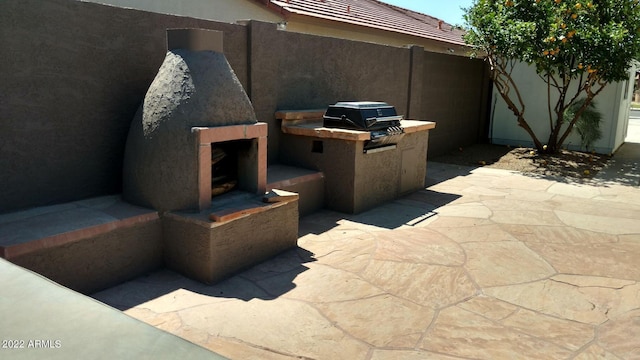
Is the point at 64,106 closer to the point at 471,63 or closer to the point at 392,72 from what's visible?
the point at 392,72

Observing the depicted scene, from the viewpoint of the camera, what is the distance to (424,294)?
4324 mm

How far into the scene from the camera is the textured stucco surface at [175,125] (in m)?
4.51

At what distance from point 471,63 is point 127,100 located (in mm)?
10176

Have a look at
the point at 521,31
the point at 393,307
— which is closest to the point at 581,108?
the point at 521,31

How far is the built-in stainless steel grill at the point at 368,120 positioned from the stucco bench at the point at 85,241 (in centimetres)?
304

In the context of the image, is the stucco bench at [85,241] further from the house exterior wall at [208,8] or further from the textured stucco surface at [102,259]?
the house exterior wall at [208,8]

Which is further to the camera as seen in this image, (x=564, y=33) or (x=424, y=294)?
(x=564, y=33)

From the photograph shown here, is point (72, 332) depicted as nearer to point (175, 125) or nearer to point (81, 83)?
point (175, 125)

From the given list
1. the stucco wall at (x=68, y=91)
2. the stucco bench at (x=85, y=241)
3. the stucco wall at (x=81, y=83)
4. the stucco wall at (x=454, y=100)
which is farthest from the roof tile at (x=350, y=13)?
the stucco bench at (x=85, y=241)

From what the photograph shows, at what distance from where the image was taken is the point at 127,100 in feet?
16.9

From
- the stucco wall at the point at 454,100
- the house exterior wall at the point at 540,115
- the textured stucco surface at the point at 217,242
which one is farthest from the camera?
the house exterior wall at the point at 540,115

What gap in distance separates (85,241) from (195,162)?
1.13 m

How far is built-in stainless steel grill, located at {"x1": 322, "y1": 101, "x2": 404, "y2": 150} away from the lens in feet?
21.7

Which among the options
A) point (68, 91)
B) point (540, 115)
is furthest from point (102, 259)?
point (540, 115)
